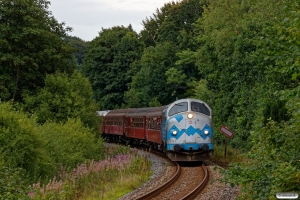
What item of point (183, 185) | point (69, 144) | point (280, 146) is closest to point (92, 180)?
point (183, 185)

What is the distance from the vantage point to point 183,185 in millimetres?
19797

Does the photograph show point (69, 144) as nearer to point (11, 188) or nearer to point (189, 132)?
point (189, 132)

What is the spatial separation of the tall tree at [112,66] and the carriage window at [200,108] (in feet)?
154

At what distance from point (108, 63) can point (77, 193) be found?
57430 mm

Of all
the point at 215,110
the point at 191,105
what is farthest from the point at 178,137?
the point at 215,110

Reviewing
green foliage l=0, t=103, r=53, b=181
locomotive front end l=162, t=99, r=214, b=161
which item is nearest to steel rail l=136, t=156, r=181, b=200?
locomotive front end l=162, t=99, r=214, b=161

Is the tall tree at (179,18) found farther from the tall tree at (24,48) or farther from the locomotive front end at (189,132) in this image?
the locomotive front end at (189,132)

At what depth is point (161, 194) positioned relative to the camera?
17688 mm

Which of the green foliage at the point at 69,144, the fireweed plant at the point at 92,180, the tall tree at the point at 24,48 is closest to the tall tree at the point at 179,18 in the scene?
the tall tree at the point at 24,48

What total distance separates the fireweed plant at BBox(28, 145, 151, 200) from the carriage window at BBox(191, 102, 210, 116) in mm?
3452

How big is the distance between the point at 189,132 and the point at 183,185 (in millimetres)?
5763

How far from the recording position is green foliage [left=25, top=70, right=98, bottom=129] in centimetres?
3362

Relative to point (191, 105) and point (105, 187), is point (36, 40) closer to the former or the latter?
point (191, 105)

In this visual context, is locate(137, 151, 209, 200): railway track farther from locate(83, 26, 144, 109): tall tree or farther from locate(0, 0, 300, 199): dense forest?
locate(83, 26, 144, 109): tall tree
